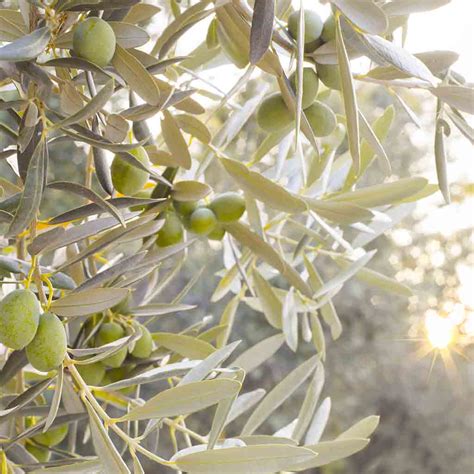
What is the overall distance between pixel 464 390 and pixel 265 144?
4261 mm

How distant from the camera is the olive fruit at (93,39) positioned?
316 millimetres

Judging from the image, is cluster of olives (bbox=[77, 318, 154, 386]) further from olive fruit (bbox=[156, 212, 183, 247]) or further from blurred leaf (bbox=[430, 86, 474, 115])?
blurred leaf (bbox=[430, 86, 474, 115])

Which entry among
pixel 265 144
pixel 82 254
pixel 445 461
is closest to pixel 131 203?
pixel 82 254

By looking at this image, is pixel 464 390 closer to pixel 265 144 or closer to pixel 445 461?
pixel 445 461

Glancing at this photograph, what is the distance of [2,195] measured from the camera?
0.41 metres

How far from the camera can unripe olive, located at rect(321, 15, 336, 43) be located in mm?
381

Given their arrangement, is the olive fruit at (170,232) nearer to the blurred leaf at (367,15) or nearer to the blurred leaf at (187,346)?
the blurred leaf at (187,346)

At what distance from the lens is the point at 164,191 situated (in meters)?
0.45

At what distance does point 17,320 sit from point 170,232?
0.17m

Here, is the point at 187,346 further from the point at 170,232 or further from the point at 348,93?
the point at 348,93

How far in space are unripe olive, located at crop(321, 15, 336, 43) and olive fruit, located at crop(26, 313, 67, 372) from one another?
0.62ft

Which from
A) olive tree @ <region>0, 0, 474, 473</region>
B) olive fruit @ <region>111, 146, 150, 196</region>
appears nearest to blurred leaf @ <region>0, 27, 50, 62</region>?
olive tree @ <region>0, 0, 474, 473</region>

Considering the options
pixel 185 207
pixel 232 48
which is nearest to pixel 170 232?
pixel 185 207

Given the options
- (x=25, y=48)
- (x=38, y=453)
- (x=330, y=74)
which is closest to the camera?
(x=25, y=48)
